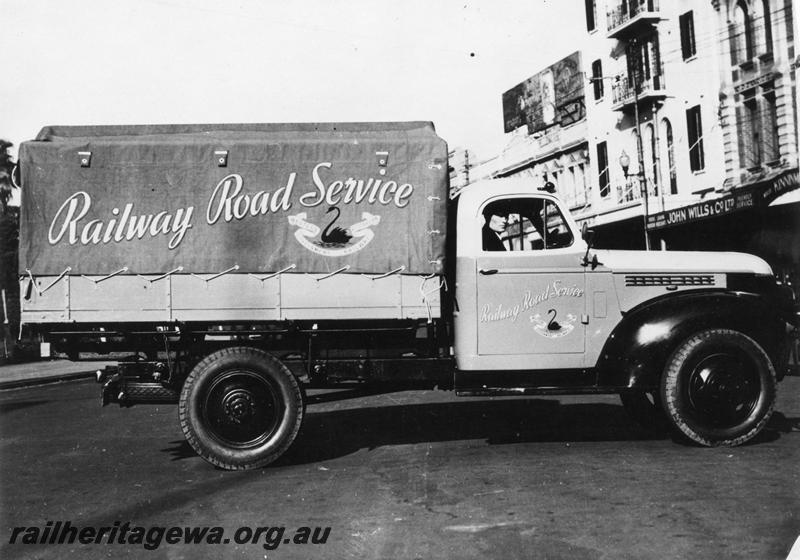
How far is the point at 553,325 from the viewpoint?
308 inches

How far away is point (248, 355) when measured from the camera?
7547 mm

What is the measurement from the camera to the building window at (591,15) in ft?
130

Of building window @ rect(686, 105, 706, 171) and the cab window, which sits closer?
the cab window

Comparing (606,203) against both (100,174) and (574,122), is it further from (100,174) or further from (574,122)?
(100,174)

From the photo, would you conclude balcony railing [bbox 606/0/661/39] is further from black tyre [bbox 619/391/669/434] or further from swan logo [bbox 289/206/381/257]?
swan logo [bbox 289/206/381/257]

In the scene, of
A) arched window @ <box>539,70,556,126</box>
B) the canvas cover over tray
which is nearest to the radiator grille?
the canvas cover over tray

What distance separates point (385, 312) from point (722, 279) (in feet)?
10.2

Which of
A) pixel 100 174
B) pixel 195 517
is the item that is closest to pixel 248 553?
A: pixel 195 517

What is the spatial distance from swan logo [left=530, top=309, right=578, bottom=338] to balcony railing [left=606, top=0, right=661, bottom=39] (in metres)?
28.5

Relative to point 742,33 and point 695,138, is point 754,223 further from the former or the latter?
point 695,138

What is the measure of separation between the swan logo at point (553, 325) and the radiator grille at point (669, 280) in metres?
Answer: 0.63

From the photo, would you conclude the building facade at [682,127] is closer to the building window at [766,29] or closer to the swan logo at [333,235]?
the building window at [766,29]

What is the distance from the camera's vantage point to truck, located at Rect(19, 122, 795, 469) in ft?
24.6

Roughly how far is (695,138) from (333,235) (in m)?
26.6
